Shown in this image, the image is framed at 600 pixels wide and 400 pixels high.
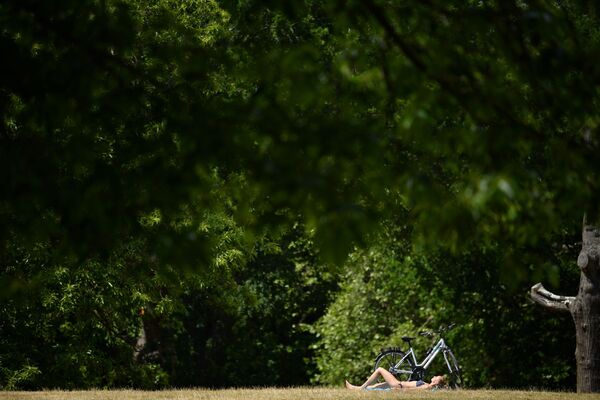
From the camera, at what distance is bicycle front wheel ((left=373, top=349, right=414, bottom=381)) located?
19.3 meters

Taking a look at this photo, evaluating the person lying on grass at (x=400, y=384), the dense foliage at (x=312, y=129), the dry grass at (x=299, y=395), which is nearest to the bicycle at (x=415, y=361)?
the person lying on grass at (x=400, y=384)

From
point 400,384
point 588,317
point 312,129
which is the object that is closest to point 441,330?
point 400,384

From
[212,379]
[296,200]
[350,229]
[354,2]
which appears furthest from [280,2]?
[212,379]

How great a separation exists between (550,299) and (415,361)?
9.55 feet

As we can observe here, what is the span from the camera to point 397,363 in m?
19.9

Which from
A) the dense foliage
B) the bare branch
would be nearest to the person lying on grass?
the bare branch

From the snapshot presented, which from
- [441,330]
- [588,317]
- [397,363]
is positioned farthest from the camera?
[441,330]

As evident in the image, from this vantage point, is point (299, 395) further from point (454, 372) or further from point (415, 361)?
point (454, 372)

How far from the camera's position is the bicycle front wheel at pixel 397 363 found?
1928 centimetres

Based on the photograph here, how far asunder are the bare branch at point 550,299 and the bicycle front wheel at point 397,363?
273cm

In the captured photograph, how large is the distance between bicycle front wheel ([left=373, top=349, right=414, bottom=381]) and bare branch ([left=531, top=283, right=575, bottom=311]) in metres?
2.73

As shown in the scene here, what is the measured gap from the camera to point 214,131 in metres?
4.57

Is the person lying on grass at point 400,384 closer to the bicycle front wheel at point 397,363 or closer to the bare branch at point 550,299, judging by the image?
the bicycle front wheel at point 397,363

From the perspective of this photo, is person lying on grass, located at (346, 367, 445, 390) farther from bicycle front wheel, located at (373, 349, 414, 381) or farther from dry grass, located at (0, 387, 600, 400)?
dry grass, located at (0, 387, 600, 400)
